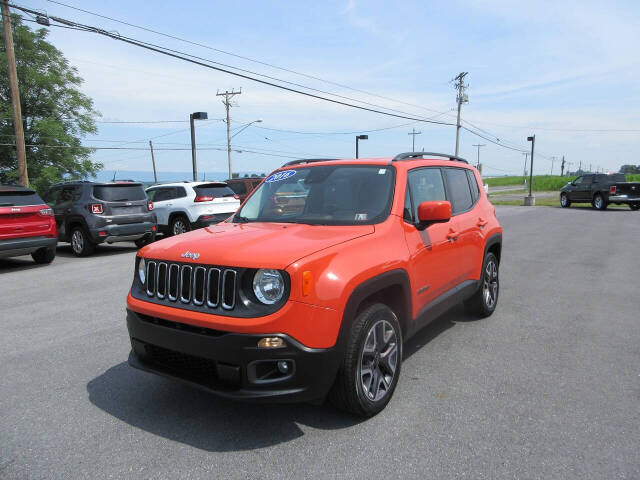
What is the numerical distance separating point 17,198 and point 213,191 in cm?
501

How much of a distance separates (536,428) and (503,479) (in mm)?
654

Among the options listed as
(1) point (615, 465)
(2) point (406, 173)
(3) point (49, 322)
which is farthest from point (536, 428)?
(3) point (49, 322)

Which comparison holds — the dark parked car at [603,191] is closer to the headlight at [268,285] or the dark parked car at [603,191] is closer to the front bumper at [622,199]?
Result: the front bumper at [622,199]

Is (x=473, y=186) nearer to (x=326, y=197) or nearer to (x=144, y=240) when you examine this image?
(x=326, y=197)

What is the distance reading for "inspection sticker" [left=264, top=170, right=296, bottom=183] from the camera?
443 cm

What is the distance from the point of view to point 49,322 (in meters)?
5.38

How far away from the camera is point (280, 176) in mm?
4504

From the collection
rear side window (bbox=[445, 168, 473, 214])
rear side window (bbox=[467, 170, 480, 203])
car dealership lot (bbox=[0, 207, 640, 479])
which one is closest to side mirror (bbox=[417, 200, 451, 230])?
rear side window (bbox=[445, 168, 473, 214])

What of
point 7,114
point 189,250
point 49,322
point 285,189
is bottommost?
point 49,322

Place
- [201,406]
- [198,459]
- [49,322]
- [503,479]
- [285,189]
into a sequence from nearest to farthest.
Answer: [503,479], [198,459], [201,406], [285,189], [49,322]

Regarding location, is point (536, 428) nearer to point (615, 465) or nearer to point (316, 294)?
point (615, 465)

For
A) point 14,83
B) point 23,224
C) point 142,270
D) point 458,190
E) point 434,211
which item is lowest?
point 23,224

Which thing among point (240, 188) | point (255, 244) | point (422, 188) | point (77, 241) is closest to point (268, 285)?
point (255, 244)

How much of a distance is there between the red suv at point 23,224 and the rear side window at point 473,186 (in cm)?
816
